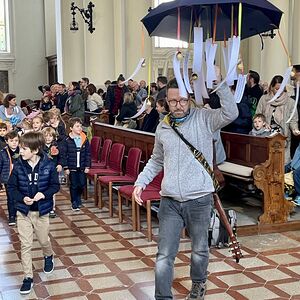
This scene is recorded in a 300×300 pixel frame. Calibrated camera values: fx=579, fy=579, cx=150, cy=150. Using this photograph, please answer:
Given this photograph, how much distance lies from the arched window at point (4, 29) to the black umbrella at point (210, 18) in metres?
21.3

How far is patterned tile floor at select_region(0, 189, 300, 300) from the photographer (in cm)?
482

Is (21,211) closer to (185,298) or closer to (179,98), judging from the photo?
(185,298)

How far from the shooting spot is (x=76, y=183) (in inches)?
316

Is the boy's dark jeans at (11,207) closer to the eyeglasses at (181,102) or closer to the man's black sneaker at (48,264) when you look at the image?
the man's black sneaker at (48,264)

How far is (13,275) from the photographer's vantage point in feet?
17.5

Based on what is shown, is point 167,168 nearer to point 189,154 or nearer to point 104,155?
point 189,154

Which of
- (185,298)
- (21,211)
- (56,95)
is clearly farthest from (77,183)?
(56,95)

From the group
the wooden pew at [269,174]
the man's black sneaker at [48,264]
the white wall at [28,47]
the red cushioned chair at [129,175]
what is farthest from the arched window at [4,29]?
the man's black sneaker at [48,264]

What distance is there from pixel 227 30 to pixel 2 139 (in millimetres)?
4201

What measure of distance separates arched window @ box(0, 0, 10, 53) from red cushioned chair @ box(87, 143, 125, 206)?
18062mm

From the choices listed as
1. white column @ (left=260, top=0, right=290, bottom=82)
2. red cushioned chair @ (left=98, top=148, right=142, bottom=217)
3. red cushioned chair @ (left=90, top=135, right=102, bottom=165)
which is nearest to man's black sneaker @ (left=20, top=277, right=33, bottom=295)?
red cushioned chair @ (left=98, top=148, right=142, bottom=217)

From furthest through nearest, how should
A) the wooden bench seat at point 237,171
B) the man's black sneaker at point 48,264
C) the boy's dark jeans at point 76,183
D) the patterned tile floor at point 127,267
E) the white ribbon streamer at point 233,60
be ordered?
the boy's dark jeans at point 76,183 < the wooden bench seat at point 237,171 < the man's black sneaker at point 48,264 < the patterned tile floor at point 127,267 < the white ribbon streamer at point 233,60

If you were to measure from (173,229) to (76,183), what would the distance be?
4.33 meters

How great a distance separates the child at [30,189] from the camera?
4855 millimetres
